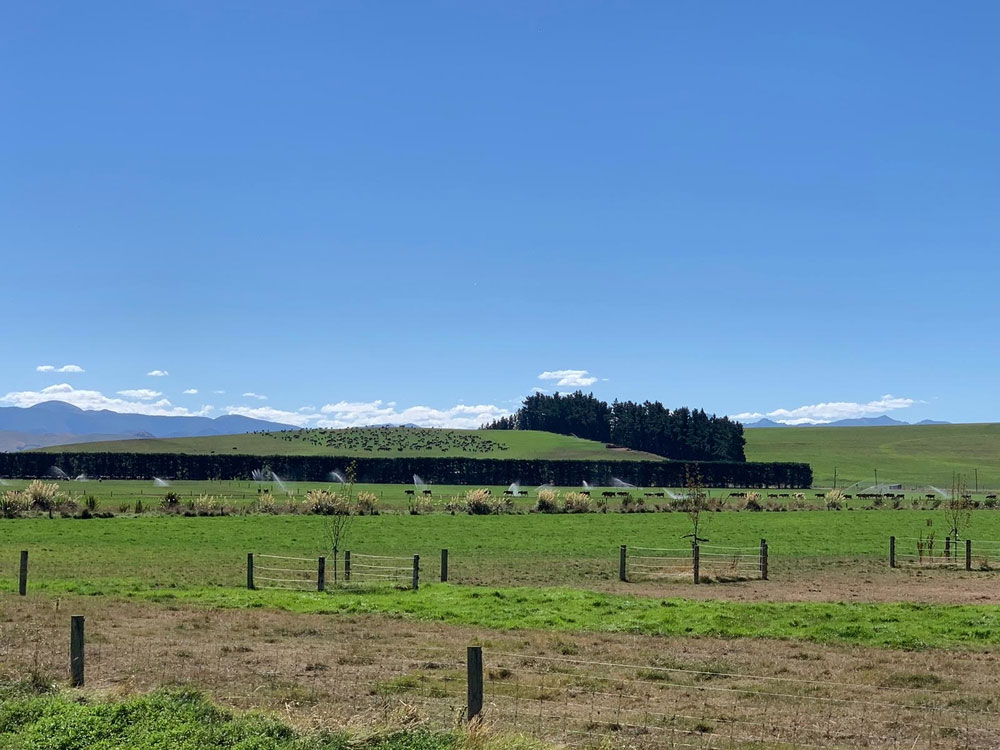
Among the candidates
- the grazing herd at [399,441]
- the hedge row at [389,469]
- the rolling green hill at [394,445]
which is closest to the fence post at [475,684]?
the hedge row at [389,469]

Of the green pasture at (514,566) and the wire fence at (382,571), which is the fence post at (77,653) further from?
the wire fence at (382,571)

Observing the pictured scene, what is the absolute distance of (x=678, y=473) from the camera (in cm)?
11838

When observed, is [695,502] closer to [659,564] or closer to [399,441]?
[659,564]

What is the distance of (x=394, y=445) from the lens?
17650cm

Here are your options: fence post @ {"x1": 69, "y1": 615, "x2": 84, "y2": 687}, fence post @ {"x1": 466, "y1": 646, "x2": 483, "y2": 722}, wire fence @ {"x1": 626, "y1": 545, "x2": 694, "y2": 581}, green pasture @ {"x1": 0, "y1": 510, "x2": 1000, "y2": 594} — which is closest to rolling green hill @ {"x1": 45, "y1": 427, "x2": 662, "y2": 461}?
green pasture @ {"x1": 0, "y1": 510, "x2": 1000, "y2": 594}

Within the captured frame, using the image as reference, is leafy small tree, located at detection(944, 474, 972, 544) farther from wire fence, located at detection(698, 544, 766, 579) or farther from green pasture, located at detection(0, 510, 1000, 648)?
wire fence, located at detection(698, 544, 766, 579)

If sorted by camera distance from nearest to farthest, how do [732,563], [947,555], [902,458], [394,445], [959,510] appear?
1. [732,563]
2. [947,555]
3. [959,510]
4. [902,458]
5. [394,445]

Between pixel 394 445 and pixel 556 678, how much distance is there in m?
164

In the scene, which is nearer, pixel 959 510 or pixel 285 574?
pixel 285 574

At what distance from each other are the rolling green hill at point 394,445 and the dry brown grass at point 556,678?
134583mm

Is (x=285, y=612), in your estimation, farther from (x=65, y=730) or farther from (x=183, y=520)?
(x=183, y=520)

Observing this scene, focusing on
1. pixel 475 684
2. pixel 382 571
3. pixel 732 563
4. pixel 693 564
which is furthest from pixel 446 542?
pixel 475 684

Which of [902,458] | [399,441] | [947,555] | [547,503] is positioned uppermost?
[399,441]

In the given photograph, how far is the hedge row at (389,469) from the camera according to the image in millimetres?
113500
